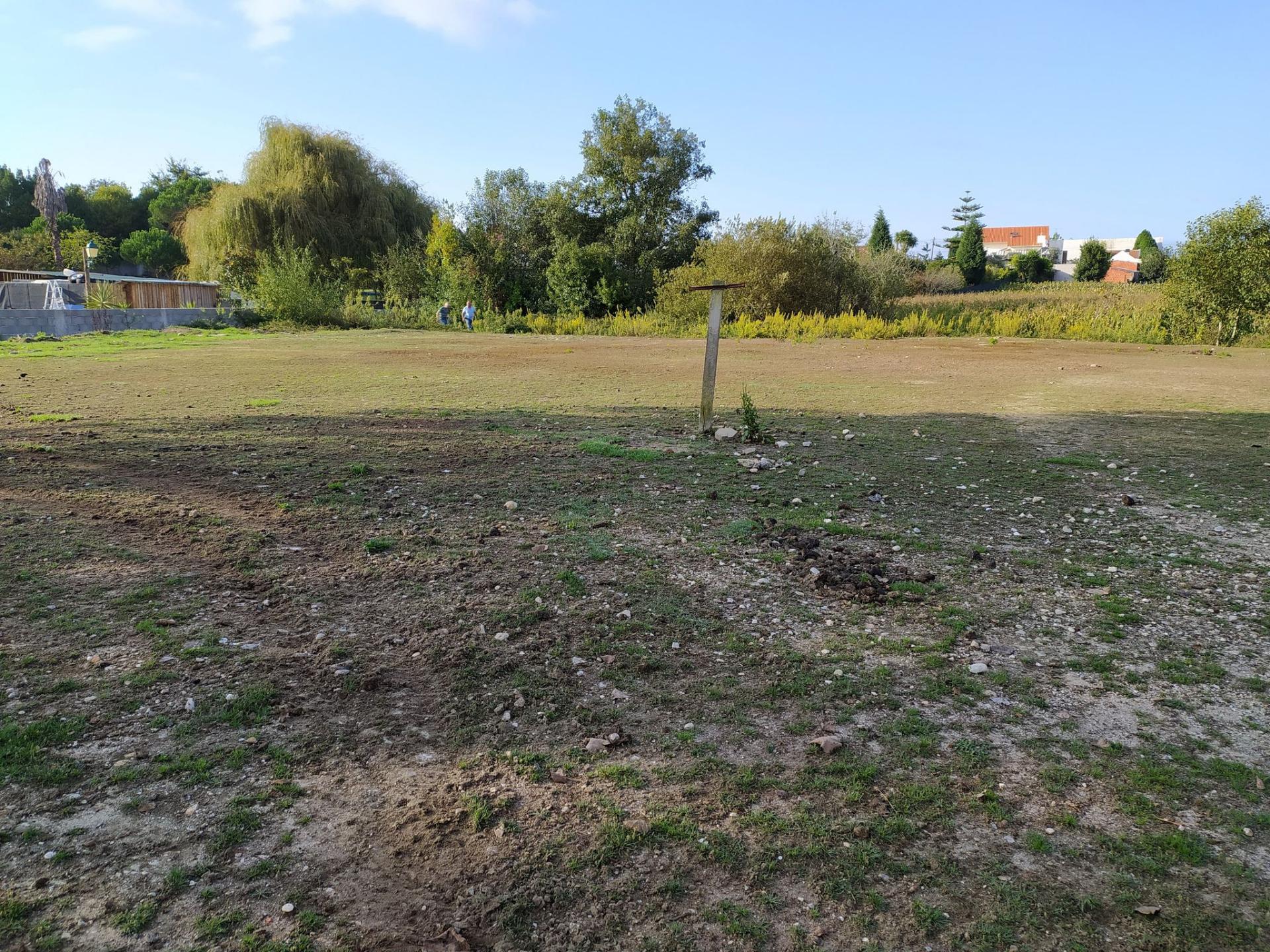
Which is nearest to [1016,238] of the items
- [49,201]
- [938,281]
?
[938,281]

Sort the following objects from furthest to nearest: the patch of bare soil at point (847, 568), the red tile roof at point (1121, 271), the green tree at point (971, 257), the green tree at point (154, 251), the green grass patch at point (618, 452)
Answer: the red tile roof at point (1121, 271), the green tree at point (154, 251), the green tree at point (971, 257), the green grass patch at point (618, 452), the patch of bare soil at point (847, 568)

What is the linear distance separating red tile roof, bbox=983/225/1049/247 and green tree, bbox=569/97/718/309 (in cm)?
8565

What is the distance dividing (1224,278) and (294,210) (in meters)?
31.9

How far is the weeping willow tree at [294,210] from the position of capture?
107ft

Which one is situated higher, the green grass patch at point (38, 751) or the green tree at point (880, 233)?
the green tree at point (880, 233)

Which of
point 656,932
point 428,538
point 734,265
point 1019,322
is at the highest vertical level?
point 734,265

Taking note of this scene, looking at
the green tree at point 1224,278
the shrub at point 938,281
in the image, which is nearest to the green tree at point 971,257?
the shrub at point 938,281

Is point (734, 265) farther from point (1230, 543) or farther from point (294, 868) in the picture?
point (294, 868)

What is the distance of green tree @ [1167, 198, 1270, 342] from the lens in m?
20.4

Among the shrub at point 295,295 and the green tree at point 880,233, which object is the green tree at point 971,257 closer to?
the green tree at point 880,233

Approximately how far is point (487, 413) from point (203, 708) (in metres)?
6.73

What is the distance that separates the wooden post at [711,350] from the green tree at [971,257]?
2090 inches

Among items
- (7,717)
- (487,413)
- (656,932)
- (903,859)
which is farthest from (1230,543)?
(487,413)

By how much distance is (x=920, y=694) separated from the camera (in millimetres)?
3074
